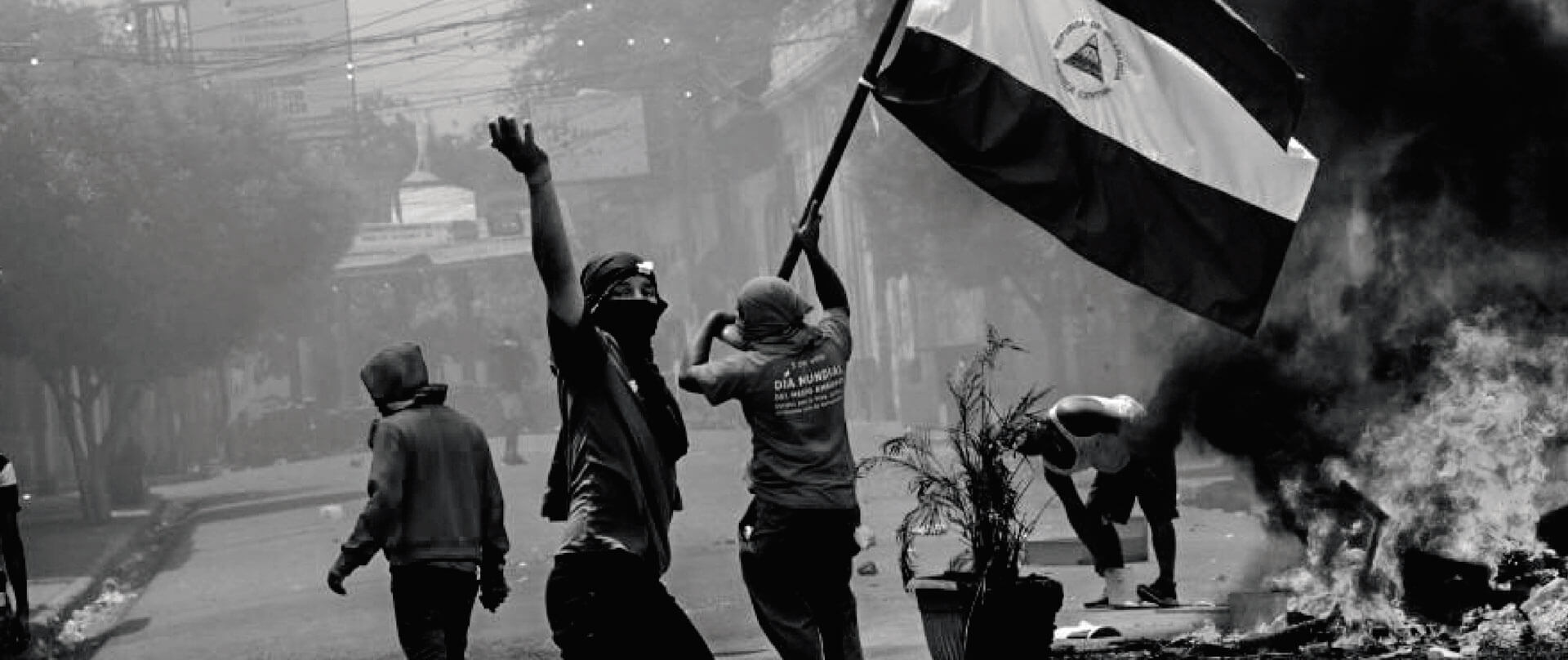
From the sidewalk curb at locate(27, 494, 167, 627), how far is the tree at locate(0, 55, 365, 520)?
10.00 ft

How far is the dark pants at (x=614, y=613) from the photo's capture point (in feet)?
15.3

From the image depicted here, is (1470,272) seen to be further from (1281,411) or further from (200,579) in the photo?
(200,579)

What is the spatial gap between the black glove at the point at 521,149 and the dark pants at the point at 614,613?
0.85m

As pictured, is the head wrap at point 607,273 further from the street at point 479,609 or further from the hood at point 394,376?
the street at point 479,609

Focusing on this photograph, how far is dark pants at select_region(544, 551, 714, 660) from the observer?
184 inches

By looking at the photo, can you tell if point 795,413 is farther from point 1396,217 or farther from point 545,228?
point 1396,217

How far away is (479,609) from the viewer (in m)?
11.8

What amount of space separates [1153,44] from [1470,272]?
446 centimetres

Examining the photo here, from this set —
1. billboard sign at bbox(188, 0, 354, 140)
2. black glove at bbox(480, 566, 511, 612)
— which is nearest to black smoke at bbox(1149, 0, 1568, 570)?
black glove at bbox(480, 566, 511, 612)

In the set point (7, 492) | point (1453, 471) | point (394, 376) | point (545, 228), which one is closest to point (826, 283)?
point (394, 376)

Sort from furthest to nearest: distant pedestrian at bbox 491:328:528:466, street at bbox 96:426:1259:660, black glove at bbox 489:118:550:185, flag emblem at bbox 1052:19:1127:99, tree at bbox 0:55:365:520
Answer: distant pedestrian at bbox 491:328:528:466 → tree at bbox 0:55:365:520 → street at bbox 96:426:1259:660 → flag emblem at bbox 1052:19:1127:99 → black glove at bbox 489:118:550:185

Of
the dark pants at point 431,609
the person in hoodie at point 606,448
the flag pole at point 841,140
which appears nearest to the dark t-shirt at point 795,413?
the flag pole at point 841,140

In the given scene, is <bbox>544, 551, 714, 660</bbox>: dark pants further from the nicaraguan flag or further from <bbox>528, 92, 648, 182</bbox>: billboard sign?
<bbox>528, 92, 648, 182</bbox>: billboard sign

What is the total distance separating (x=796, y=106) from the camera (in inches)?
1687
